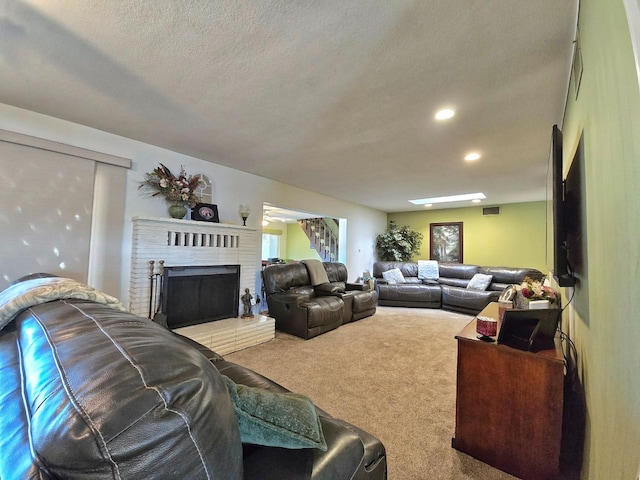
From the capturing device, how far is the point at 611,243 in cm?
85

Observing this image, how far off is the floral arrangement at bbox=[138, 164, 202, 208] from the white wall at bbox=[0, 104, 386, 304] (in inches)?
3.4

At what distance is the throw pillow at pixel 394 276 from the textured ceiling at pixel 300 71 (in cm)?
350

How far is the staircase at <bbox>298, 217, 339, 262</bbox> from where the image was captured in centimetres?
767

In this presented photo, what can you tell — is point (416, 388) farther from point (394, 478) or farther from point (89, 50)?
point (89, 50)

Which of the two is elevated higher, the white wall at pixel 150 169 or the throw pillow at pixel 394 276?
the white wall at pixel 150 169

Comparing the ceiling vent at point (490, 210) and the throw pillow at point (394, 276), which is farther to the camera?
the ceiling vent at point (490, 210)

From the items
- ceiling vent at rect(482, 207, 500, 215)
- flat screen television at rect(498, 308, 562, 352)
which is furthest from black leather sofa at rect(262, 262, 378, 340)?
ceiling vent at rect(482, 207, 500, 215)

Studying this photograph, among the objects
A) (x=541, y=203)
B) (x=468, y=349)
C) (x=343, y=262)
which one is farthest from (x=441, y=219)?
(x=468, y=349)

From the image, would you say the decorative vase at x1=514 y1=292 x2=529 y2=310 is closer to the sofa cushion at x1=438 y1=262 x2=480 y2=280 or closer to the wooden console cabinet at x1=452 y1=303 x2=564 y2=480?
the wooden console cabinet at x1=452 y1=303 x2=564 y2=480

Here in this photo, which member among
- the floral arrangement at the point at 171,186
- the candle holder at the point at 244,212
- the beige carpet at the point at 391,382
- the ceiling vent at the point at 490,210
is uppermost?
the ceiling vent at the point at 490,210

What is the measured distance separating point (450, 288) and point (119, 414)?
588 cm

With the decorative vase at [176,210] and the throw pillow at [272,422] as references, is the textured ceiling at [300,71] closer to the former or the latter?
the decorative vase at [176,210]

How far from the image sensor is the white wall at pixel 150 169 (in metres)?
2.43

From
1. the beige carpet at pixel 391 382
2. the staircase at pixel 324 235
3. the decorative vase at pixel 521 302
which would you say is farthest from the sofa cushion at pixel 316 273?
the decorative vase at pixel 521 302
